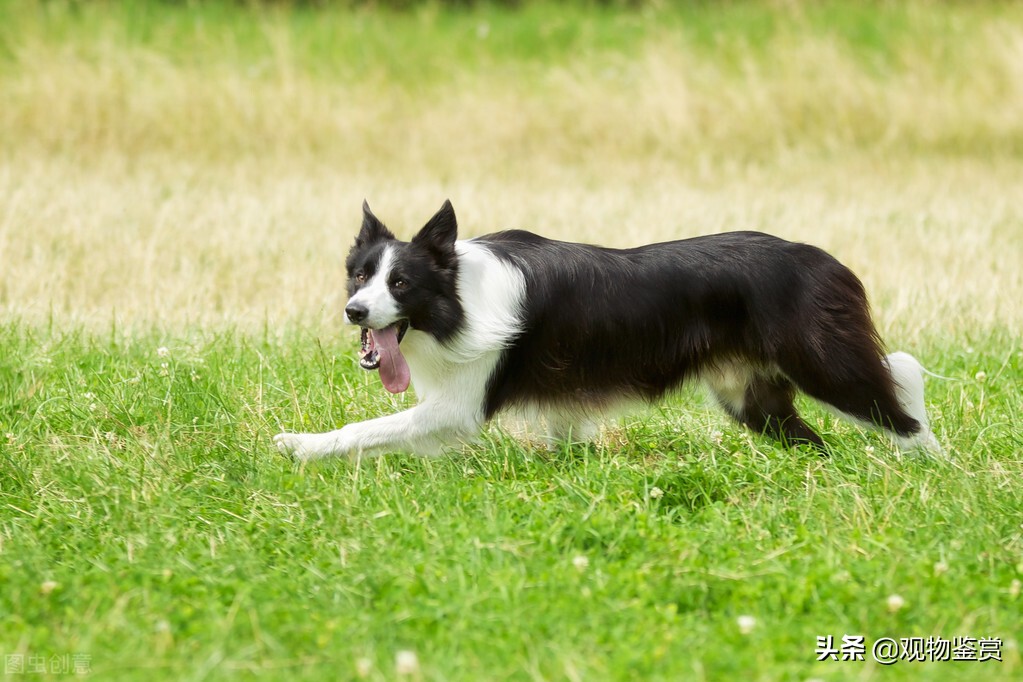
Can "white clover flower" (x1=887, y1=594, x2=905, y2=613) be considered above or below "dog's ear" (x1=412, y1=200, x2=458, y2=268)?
below

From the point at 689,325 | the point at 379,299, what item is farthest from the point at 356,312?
the point at 689,325

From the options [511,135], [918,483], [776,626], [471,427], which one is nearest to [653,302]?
[471,427]

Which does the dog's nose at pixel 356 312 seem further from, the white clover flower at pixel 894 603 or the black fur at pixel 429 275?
the white clover flower at pixel 894 603

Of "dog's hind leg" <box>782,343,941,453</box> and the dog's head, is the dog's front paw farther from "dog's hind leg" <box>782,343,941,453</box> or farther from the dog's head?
"dog's hind leg" <box>782,343,941,453</box>

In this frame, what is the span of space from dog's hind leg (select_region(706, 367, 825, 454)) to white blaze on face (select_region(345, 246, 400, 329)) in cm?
136

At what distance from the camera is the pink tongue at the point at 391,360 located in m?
5.00

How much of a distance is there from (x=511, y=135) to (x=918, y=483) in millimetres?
10096

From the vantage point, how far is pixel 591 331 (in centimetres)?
517

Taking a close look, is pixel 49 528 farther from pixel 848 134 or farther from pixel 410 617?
pixel 848 134

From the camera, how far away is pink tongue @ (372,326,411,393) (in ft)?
16.4

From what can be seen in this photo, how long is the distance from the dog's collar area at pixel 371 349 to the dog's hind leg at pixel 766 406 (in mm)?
1275

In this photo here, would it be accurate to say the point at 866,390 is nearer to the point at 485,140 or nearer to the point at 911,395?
the point at 911,395

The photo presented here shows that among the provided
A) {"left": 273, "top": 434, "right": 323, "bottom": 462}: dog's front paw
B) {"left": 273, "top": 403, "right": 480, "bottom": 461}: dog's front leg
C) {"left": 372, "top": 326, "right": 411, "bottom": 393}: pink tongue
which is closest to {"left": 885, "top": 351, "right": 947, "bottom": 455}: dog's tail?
{"left": 273, "top": 403, "right": 480, "bottom": 461}: dog's front leg

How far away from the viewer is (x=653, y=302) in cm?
513
